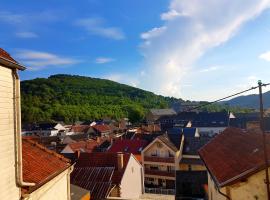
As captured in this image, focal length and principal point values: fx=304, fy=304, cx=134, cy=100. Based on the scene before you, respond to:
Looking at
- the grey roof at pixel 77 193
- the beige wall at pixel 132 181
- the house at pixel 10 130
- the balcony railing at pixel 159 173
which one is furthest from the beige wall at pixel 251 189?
the balcony railing at pixel 159 173

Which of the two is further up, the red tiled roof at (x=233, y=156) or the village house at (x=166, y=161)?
the red tiled roof at (x=233, y=156)

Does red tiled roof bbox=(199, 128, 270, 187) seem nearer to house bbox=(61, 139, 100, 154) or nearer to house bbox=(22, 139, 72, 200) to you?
house bbox=(22, 139, 72, 200)

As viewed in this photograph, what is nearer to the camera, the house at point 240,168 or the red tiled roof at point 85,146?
the house at point 240,168

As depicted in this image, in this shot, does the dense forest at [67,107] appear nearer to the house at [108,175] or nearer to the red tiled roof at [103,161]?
the house at [108,175]

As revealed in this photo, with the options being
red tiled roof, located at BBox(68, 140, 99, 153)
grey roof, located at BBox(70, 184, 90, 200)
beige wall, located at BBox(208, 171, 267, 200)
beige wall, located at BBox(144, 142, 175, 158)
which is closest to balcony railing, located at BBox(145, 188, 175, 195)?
beige wall, located at BBox(144, 142, 175, 158)

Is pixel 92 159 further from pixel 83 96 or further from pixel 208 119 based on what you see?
pixel 83 96

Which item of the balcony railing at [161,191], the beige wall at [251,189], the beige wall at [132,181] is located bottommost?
the balcony railing at [161,191]
